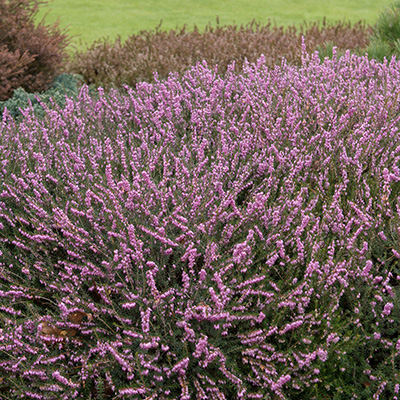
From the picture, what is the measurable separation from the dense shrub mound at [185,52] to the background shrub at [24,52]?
2.44 feet

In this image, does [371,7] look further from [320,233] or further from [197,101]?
[320,233]

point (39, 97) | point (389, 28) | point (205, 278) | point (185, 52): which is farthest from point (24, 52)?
point (389, 28)

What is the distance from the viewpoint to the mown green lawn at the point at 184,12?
11312 millimetres

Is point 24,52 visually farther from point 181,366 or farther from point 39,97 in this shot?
point 181,366

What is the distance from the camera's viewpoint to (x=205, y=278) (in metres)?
2.19

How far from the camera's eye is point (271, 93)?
12.9 ft

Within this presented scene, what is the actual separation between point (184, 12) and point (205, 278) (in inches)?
463

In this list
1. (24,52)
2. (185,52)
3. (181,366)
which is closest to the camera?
(181,366)

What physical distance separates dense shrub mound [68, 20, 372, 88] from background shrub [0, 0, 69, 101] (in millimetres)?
743

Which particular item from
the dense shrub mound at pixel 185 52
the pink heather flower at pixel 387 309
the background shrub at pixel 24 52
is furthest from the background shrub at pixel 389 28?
the pink heather flower at pixel 387 309

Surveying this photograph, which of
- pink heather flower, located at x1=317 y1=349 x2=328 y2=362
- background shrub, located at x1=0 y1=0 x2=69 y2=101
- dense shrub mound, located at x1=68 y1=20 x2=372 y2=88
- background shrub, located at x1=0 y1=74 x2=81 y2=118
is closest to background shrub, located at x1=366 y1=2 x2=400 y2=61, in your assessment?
dense shrub mound, located at x1=68 y1=20 x2=372 y2=88

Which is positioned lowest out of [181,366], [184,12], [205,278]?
[181,366]

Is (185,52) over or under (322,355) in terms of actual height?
over

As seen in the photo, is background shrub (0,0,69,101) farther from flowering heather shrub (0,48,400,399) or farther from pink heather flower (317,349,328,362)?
pink heather flower (317,349,328,362)
